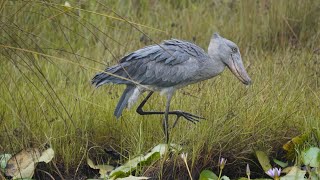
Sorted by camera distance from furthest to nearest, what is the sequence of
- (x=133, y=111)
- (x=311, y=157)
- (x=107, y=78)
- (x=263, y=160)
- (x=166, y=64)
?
(x=133, y=111) → (x=166, y=64) → (x=107, y=78) → (x=263, y=160) → (x=311, y=157)

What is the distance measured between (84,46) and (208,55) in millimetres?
2588

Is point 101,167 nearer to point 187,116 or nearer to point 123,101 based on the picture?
point 123,101

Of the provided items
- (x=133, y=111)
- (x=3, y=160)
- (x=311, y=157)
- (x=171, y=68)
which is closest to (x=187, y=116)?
(x=171, y=68)

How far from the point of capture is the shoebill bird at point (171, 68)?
207 inches

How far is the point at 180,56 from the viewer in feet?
17.2

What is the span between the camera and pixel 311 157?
466cm

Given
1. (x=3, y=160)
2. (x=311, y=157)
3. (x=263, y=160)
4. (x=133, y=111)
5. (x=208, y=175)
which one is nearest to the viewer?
(x=311, y=157)

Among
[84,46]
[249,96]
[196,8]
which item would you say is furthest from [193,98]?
[196,8]

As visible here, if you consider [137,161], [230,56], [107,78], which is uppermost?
[230,56]

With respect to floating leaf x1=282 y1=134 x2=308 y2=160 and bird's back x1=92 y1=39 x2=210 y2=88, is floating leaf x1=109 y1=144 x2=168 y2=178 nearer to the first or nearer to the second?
bird's back x1=92 y1=39 x2=210 y2=88

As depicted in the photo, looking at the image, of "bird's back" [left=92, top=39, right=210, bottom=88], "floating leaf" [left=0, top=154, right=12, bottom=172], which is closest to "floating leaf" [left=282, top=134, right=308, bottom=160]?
"bird's back" [left=92, top=39, right=210, bottom=88]

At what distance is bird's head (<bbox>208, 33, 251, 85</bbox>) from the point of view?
5.34 m

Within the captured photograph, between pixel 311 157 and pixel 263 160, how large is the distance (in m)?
0.45

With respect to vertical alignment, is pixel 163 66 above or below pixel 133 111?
above
